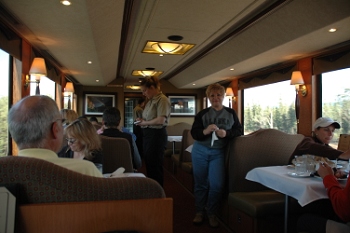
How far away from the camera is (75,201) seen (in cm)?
89

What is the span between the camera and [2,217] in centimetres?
80

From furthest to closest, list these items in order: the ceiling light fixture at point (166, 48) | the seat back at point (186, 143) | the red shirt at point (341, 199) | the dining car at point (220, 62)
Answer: the ceiling light fixture at point (166, 48)
the seat back at point (186, 143)
the dining car at point (220, 62)
the red shirt at point (341, 199)

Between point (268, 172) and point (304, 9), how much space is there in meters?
2.24

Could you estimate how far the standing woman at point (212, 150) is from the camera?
284cm

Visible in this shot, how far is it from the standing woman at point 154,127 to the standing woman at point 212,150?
0.45 metres

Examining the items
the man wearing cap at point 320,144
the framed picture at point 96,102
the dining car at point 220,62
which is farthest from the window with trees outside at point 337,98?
the framed picture at point 96,102

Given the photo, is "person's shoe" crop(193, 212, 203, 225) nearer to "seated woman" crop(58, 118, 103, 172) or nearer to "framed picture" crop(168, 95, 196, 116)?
A: "seated woman" crop(58, 118, 103, 172)

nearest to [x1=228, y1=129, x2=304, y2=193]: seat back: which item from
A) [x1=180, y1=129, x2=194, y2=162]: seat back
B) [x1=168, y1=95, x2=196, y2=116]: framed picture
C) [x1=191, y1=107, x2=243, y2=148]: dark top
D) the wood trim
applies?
[x1=191, y1=107, x2=243, y2=148]: dark top

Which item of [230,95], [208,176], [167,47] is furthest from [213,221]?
[230,95]

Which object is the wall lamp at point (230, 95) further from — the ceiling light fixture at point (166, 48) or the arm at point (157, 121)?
the arm at point (157, 121)

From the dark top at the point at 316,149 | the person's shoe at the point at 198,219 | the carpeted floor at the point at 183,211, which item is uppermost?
the dark top at the point at 316,149

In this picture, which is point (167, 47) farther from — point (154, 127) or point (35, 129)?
point (35, 129)

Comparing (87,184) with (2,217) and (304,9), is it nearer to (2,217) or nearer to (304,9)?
(2,217)

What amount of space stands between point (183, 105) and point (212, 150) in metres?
7.35
